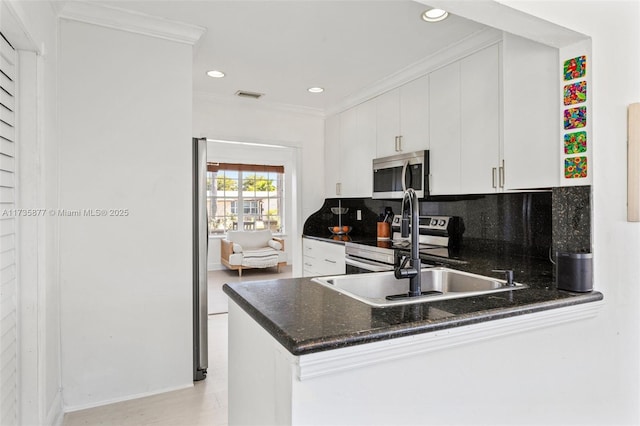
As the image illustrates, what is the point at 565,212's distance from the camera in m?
1.67

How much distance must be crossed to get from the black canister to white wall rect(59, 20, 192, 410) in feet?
6.99

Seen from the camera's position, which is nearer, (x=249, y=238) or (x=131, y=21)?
(x=131, y=21)

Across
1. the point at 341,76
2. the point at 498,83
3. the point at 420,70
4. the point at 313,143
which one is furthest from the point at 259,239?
the point at 498,83

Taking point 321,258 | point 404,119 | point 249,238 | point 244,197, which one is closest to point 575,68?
point 404,119

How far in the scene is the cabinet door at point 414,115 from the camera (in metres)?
3.09

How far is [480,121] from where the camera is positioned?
262 centimetres

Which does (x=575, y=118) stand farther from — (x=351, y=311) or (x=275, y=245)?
(x=275, y=245)

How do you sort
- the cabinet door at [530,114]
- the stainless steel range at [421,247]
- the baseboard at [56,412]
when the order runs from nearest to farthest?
the cabinet door at [530,114] → the baseboard at [56,412] → the stainless steel range at [421,247]

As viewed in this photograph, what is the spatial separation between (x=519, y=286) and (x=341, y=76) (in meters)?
2.48

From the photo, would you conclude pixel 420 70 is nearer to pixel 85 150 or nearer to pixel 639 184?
pixel 639 184

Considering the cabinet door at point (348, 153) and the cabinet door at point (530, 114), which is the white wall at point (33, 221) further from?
the cabinet door at point (348, 153)

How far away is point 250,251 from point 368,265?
387 cm

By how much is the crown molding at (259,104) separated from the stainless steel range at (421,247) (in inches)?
69.2

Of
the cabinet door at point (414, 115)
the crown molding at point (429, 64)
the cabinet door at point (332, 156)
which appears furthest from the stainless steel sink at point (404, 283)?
the cabinet door at point (332, 156)
